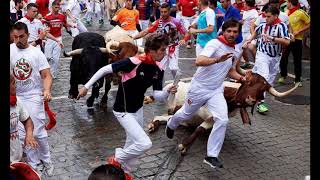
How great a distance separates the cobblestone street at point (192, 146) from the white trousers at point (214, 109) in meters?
0.39

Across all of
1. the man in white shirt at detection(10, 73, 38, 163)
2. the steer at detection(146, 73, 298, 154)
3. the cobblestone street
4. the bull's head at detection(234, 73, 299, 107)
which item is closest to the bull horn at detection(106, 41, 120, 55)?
the cobblestone street

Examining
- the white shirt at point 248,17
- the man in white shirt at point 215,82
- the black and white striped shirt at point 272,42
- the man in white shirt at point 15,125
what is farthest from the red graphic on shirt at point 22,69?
the white shirt at point 248,17

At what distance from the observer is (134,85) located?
20.4ft

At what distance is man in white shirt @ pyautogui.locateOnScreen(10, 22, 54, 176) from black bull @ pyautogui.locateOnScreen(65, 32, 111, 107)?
2.88 meters

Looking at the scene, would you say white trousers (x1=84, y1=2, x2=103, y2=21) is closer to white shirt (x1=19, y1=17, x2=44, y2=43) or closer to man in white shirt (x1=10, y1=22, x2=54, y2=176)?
white shirt (x1=19, y1=17, x2=44, y2=43)

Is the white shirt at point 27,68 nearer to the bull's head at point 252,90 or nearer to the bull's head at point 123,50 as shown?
the bull's head at point 252,90

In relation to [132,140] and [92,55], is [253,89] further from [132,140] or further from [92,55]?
[92,55]

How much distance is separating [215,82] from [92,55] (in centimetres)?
334

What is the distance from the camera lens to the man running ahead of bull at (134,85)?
6.16m

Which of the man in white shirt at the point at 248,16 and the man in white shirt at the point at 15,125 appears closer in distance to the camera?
the man in white shirt at the point at 15,125

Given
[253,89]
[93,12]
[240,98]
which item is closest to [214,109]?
[240,98]
